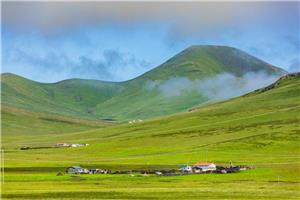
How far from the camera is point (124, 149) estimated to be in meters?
197

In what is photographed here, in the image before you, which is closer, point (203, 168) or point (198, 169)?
point (198, 169)

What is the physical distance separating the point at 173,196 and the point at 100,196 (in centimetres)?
798

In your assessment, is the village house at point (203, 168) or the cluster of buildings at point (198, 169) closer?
the cluster of buildings at point (198, 169)

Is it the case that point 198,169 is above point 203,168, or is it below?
below

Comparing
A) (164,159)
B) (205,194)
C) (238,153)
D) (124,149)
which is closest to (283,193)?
(205,194)

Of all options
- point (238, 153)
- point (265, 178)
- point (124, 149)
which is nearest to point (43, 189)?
point (265, 178)

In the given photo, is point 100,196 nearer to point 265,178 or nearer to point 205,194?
point 205,194

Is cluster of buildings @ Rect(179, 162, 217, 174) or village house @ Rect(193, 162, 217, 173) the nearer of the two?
cluster of buildings @ Rect(179, 162, 217, 174)

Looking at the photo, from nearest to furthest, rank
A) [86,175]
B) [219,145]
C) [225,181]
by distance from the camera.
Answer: [225,181] < [86,175] < [219,145]

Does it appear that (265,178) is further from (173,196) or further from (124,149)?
(124,149)

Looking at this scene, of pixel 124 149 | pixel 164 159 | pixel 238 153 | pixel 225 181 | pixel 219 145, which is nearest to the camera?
pixel 225 181

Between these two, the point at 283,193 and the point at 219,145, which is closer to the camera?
the point at 283,193

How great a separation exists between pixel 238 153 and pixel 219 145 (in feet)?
57.7

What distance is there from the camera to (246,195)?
63844mm
